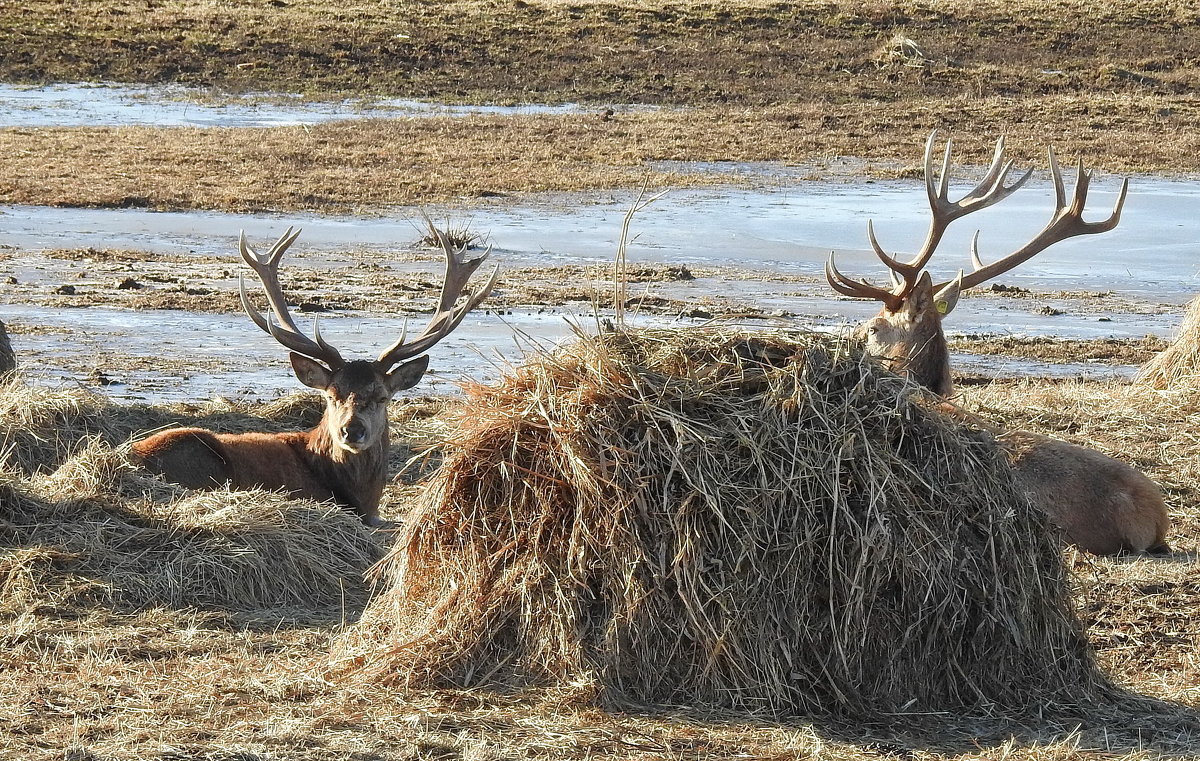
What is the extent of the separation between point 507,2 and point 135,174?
19.5m

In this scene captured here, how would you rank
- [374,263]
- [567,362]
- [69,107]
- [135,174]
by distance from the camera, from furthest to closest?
1. [69,107]
2. [135,174]
3. [374,263]
4. [567,362]

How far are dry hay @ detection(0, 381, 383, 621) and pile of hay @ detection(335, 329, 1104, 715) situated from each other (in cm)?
134

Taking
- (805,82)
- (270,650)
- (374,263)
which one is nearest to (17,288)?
(374,263)

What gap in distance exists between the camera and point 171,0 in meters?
40.8

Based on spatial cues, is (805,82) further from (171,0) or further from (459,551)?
(459,551)

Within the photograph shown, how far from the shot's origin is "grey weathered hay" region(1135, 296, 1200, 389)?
1243 cm

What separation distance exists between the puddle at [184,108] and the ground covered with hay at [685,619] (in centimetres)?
2382

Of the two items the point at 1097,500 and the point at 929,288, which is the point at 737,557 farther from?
the point at 929,288

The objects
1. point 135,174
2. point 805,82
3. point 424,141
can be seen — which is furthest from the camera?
point 805,82

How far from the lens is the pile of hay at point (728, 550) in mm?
5887

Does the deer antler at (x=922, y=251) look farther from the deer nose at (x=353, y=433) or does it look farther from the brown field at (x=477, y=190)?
the deer nose at (x=353, y=433)

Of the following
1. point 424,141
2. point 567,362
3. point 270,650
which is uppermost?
point 424,141

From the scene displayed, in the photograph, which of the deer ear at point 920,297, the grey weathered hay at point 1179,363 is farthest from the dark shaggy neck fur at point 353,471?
the grey weathered hay at point 1179,363

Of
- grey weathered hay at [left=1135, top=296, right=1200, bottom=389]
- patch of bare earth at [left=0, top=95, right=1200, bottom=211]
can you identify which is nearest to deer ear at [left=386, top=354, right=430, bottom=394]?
grey weathered hay at [left=1135, top=296, right=1200, bottom=389]
